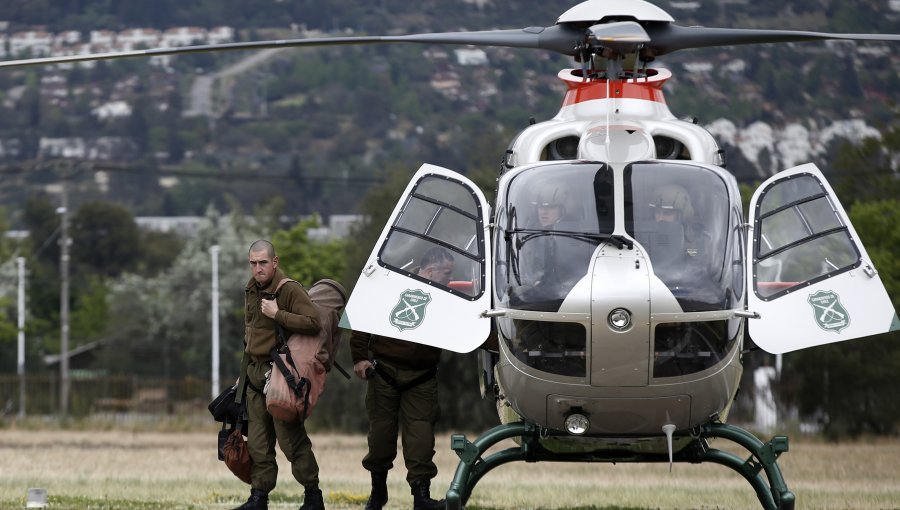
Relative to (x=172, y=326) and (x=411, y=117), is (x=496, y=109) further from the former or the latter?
(x=172, y=326)

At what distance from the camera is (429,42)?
10180 millimetres

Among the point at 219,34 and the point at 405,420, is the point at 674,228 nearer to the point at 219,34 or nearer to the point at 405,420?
the point at 405,420

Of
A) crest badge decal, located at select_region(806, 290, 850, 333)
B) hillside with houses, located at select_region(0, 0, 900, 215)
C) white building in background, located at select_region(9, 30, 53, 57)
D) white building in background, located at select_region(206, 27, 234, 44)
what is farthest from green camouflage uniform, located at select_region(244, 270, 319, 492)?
white building in background, located at select_region(9, 30, 53, 57)

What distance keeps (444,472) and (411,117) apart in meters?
118

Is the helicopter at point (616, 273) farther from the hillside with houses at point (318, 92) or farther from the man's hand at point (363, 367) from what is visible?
the hillside with houses at point (318, 92)

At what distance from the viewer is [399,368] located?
10875 millimetres

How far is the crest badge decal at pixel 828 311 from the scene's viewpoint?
988 cm

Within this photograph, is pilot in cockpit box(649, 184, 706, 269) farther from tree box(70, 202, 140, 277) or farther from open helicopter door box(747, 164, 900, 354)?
tree box(70, 202, 140, 277)

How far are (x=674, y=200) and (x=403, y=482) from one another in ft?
25.1

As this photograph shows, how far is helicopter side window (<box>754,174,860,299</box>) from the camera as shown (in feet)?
33.1

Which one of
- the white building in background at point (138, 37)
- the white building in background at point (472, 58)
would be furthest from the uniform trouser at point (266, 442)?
the white building in background at point (138, 37)

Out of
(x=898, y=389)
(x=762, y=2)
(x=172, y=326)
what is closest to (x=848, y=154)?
(x=898, y=389)

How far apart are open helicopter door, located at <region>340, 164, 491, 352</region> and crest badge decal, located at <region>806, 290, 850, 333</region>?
6.99ft

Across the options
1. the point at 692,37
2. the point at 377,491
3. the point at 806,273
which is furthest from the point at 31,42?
the point at 806,273
